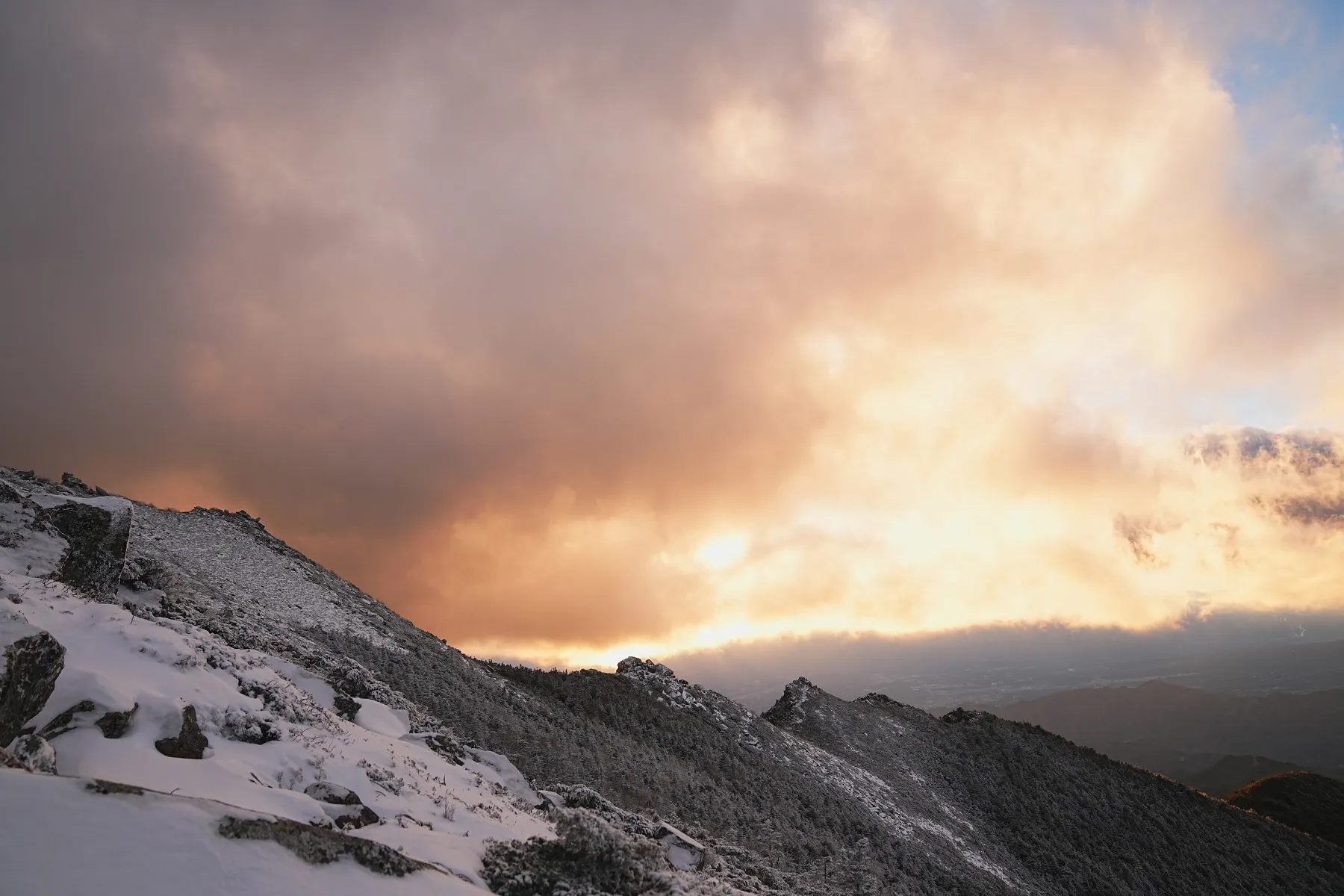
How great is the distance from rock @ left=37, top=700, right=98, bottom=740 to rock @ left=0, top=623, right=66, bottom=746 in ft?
1.00

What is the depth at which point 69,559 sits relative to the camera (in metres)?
16.8

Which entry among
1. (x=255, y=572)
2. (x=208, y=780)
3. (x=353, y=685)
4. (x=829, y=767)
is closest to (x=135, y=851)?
(x=208, y=780)

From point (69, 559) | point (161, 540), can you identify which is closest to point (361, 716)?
point (69, 559)

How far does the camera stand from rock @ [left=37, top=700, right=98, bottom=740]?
9906 millimetres

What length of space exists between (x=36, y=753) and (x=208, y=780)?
8.05 ft

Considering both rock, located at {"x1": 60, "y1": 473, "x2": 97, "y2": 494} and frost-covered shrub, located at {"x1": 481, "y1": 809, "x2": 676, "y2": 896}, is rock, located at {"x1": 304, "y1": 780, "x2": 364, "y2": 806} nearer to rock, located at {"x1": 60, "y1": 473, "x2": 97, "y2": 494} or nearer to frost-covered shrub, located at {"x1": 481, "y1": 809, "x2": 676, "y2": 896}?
frost-covered shrub, located at {"x1": 481, "y1": 809, "x2": 676, "y2": 896}

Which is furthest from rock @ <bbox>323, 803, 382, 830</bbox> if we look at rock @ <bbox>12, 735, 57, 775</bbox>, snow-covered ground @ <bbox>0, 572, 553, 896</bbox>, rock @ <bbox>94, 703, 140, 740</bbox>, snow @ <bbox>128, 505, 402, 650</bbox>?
snow @ <bbox>128, 505, 402, 650</bbox>

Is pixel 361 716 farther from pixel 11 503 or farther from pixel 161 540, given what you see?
pixel 161 540

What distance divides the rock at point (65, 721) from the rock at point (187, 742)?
1.23 meters

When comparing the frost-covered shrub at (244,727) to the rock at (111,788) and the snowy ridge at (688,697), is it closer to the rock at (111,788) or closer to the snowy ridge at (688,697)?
the rock at (111,788)

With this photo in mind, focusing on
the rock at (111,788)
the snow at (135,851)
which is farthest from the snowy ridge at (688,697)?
the rock at (111,788)

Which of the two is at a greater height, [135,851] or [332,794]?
[135,851]

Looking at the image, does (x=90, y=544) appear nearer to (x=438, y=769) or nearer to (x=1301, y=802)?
Answer: (x=438, y=769)

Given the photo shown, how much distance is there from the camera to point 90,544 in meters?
17.6
